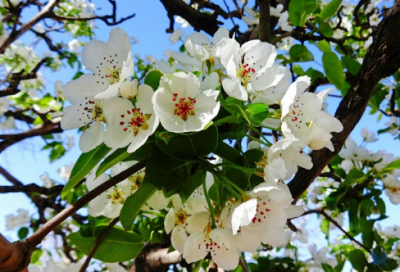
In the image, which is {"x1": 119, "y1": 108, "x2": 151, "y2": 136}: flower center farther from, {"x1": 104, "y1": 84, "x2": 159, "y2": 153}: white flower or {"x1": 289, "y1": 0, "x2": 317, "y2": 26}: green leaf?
{"x1": 289, "y1": 0, "x2": 317, "y2": 26}: green leaf

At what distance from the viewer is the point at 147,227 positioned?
0.97 metres

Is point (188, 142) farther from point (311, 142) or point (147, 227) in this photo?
point (147, 227)

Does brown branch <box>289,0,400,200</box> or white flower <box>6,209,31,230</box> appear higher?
brown branch <box>289,0,400,200</box>

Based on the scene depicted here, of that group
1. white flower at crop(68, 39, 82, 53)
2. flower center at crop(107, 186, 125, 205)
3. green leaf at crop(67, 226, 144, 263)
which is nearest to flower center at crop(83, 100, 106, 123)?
flower center at crop(107, 186, 125, 205)

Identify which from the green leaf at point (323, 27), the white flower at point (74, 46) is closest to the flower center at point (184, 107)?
the green leaf at point (323, 27)

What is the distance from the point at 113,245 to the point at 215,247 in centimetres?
35

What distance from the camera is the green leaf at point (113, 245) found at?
0.87 meters

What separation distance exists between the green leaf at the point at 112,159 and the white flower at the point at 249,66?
224mm

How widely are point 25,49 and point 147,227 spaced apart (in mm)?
3034

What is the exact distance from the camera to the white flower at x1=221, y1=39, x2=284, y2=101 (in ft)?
2.07

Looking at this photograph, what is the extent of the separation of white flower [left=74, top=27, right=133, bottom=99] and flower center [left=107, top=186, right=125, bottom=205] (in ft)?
0.86

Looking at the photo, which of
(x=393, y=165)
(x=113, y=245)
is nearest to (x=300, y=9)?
(x=393, y=165)

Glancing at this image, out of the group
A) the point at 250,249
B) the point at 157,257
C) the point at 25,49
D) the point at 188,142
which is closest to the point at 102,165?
the point at 188,142

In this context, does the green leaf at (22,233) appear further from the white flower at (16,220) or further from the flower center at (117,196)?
the white flower at (16,220)
